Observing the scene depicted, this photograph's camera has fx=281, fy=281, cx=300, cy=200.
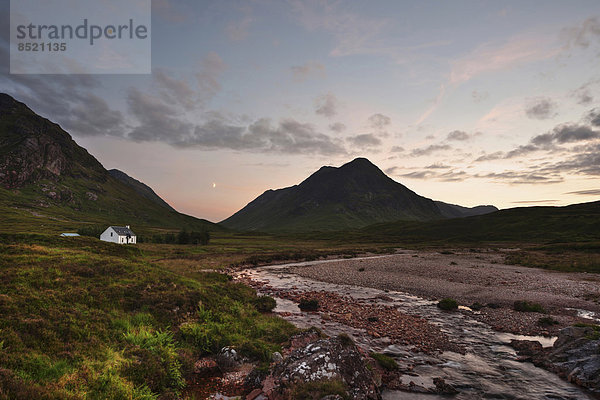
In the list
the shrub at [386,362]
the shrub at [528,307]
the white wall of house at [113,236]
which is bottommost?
the shrub at [528,307]

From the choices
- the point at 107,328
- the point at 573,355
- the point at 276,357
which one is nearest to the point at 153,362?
the point at 107,328

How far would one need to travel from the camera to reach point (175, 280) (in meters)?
24.9

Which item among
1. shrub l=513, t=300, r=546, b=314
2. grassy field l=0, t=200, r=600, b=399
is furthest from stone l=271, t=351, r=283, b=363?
shrub l=513, t=300, r=546, b=314

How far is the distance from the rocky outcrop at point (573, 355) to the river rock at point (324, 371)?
1123 centimetres

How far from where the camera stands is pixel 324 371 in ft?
38.8

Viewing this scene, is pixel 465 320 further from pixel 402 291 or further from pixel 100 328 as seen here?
pixel 100 328

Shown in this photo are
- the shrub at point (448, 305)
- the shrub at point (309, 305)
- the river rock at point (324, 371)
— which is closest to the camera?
the river rock at point (324, 371)

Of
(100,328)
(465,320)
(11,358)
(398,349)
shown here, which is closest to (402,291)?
(465,320)

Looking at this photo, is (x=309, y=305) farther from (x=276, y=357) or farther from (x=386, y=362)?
(x=276, y=357)

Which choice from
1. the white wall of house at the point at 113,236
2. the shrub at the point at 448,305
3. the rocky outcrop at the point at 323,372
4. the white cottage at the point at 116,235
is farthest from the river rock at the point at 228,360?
the white wall of house at the point at 113,236

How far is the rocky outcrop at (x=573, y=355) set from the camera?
1455cm

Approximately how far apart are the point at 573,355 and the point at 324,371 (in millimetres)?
15574

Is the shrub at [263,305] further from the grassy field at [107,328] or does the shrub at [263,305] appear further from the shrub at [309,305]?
the shrub at [309,305]

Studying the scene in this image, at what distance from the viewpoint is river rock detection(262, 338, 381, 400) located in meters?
11.6
